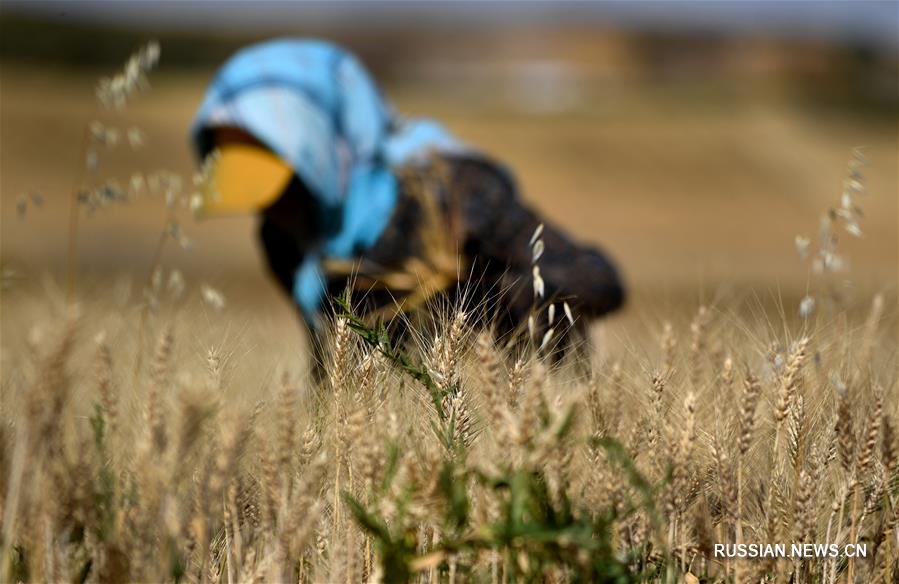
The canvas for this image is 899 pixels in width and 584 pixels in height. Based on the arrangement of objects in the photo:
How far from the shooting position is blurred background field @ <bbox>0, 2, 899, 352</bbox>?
14.1m

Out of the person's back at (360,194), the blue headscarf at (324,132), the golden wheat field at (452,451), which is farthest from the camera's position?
the blue headscarf at (324,132)

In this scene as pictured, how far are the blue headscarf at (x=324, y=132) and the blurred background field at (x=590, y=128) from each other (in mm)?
556

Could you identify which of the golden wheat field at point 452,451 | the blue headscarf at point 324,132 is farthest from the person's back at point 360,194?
the golden wheat field at point 452,451

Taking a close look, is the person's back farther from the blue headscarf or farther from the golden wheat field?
the golden wheat field

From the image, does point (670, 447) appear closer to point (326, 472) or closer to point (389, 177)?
point (326, 472)

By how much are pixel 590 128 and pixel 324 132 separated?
2672 cm

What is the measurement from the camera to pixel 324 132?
2.82 metres

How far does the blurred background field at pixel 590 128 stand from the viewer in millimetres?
14117

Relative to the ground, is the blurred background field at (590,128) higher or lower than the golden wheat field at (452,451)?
higher

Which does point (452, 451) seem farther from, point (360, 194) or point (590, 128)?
point (590, 128)

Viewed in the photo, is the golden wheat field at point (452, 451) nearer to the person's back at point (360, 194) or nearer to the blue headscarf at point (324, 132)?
the person's back at point (360, 194)

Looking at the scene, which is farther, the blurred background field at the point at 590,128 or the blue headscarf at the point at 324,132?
the blurred background field at the point at 590,128

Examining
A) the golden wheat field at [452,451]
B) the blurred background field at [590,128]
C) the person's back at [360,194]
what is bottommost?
the golden wheat field at [452,451]

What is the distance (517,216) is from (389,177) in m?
0.43
